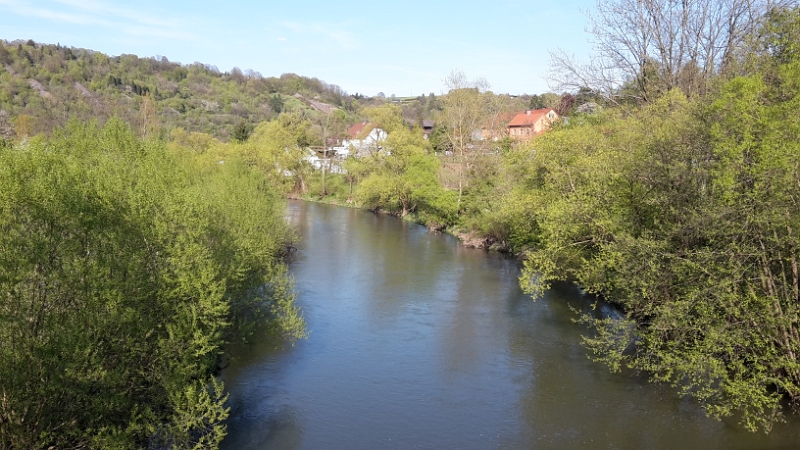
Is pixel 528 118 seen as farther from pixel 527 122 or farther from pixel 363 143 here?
pixel 363 143

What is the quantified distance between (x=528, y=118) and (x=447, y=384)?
62053 millimetres

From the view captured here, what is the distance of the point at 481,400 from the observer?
15.5 metres

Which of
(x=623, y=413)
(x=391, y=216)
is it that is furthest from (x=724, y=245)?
(x=391, y=216)

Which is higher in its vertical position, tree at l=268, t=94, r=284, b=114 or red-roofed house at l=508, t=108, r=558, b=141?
tree at l=268, t=94, r=284, b=114

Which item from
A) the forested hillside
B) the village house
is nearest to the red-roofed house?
the village house

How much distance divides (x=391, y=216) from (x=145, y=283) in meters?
38.1

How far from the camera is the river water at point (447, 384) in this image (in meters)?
13.6

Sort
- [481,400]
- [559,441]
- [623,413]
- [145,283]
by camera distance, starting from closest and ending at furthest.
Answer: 1. [145,283]
2. [559,441]
3. [623,413]
4. [481,400]

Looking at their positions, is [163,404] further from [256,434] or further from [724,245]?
[724,245]

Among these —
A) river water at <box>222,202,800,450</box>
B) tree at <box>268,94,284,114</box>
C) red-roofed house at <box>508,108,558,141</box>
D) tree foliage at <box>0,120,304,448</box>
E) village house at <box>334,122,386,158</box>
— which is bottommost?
river water at <box>222,202,800,450</box>

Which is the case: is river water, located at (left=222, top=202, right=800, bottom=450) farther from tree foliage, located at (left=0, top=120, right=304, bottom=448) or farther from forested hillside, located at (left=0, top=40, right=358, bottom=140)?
forested hillside, located at (left=0, top=40, right=358, bottom=140)

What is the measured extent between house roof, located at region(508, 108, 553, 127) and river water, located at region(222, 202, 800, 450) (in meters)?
50.1

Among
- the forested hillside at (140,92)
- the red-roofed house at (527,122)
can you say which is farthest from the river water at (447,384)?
the red-roofed house at (527,122)

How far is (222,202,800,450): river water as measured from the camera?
13.6 metres
